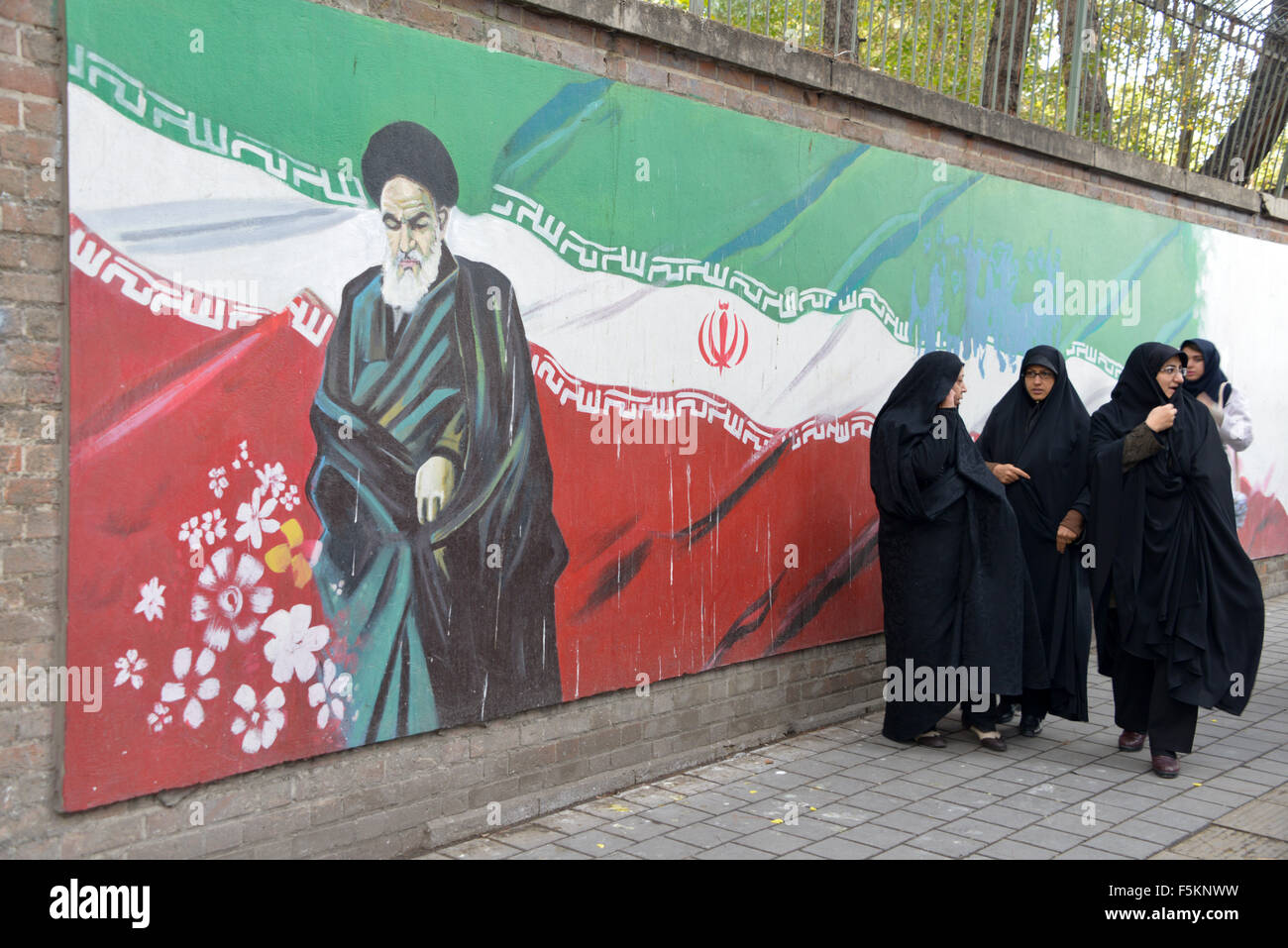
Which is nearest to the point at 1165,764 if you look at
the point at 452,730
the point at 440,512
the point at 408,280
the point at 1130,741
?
the point at 1130,741

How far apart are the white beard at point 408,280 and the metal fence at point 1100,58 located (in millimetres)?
1939

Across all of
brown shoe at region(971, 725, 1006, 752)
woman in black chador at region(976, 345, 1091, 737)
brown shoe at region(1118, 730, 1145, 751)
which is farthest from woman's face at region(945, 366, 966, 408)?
brown shoe at region(1118, 730, 1145, 751)

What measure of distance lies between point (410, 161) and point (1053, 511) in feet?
12.2

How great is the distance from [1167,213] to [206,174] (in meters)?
7.73

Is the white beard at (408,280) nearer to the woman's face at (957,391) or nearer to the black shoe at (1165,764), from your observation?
the woman's face at (957,391)

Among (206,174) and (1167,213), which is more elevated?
(1167,213)

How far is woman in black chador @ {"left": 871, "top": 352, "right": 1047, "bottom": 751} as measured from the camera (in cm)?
593

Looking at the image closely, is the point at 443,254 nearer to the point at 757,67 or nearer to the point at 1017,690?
the point at 757,67

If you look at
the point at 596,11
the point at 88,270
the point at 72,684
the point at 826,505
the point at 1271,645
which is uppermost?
the point at 596,11

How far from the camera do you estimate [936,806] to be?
514 cm

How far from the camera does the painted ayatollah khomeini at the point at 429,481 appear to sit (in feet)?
14.0

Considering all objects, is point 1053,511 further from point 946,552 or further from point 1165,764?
point 1165,764

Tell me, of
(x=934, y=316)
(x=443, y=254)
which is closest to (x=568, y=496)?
(x=443, y=254)

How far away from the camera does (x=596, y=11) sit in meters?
5.07
